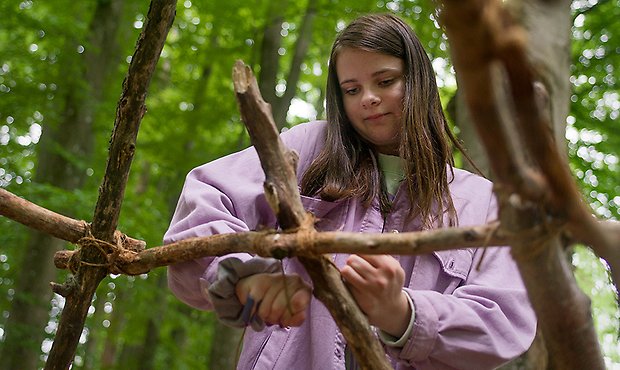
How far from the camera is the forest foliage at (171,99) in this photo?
5.32 metres

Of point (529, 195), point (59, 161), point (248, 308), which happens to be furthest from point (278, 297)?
point (59, 161)

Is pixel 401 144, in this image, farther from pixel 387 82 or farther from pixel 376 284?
pixel 376 284

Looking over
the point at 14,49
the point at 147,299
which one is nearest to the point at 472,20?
the point at 14,49

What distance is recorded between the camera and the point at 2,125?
21.8 feet

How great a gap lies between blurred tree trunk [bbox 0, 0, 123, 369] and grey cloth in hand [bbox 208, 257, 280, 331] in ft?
16.9

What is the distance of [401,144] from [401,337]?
572mm

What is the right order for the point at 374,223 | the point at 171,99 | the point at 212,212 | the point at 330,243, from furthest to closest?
1. the point at 171,99
2. the point at 374,223
3. the point at 212,212
4. the point at 330,243

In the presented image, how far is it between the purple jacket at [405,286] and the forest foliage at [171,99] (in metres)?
2.53

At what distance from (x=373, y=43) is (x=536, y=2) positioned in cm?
99

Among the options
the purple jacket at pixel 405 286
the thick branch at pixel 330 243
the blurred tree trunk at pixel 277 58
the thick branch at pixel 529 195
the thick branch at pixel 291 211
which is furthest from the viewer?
the blurred tree trunk at pixel 277 58

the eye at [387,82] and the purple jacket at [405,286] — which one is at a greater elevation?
the eye at [387,82]

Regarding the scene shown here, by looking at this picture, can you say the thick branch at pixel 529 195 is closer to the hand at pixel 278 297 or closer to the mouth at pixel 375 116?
the hand at pixel 278 297

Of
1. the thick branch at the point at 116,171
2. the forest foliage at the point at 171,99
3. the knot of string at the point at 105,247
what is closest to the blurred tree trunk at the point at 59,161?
the forest foliage at the point at 171,99

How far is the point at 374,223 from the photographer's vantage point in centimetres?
189
